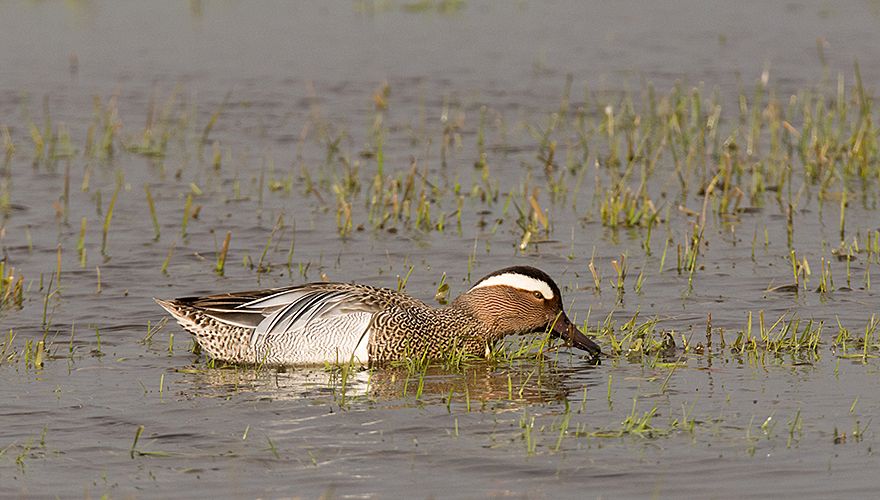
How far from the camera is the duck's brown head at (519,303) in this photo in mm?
8680

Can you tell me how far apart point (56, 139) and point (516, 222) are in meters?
4.89

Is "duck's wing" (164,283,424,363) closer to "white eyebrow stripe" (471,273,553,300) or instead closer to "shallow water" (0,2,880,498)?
"shallow water" (0,2,880,498)

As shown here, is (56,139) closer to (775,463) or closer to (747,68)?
(747,68)

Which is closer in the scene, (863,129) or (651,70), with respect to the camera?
(863,129)

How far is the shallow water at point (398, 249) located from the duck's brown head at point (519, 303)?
26 cm

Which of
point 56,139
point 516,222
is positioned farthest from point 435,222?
point 56,139

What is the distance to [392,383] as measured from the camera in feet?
26.8

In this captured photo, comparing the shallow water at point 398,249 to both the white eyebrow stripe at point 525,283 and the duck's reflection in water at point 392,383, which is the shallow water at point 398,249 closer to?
the duck's reflection in water at point 392,383

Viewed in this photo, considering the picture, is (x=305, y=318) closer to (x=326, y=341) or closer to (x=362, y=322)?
(x=326, y=341)

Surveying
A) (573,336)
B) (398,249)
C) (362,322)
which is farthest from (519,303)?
(398,249)

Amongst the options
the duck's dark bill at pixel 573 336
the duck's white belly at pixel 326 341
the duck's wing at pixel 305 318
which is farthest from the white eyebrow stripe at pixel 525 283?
the duck's white belly at pixel 326 341

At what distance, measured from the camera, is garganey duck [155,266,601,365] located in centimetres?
855

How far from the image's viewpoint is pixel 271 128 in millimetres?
14883

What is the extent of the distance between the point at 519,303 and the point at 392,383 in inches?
38.0
